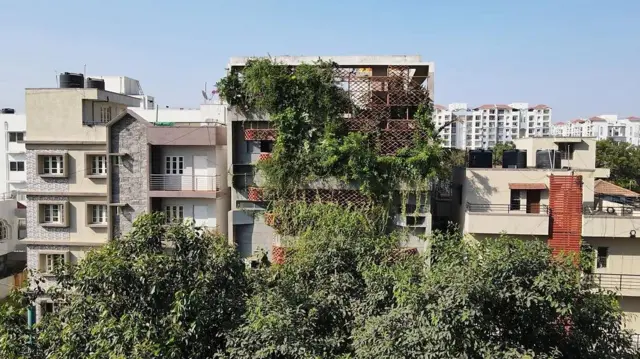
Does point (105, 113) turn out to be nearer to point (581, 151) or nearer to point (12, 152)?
point (12, 152)

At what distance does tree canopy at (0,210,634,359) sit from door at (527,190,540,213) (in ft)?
23.2

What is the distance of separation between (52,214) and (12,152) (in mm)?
16343

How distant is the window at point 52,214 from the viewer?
1761cm

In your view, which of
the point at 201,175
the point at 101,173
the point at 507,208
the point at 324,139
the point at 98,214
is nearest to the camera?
the point at 324,139

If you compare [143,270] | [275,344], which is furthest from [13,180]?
[275,344]

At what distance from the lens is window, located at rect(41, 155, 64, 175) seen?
57.1ft

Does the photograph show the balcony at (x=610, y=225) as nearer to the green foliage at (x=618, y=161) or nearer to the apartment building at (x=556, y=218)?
the apartment building at (x=556, y=218)

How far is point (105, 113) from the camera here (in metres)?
18.4

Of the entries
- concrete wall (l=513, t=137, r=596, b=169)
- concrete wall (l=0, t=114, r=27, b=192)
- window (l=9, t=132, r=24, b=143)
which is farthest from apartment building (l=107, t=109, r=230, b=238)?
window (l=9, t=132, r=24, b=143)

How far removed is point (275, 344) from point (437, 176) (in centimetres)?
955

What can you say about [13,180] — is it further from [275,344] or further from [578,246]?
[578,246]

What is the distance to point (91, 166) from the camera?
57.3ft

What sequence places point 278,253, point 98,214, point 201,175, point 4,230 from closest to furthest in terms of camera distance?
point 278,253 → point 201,175 → point 98,214 → point 4,230

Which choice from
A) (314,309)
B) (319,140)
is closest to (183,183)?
(319,140)
